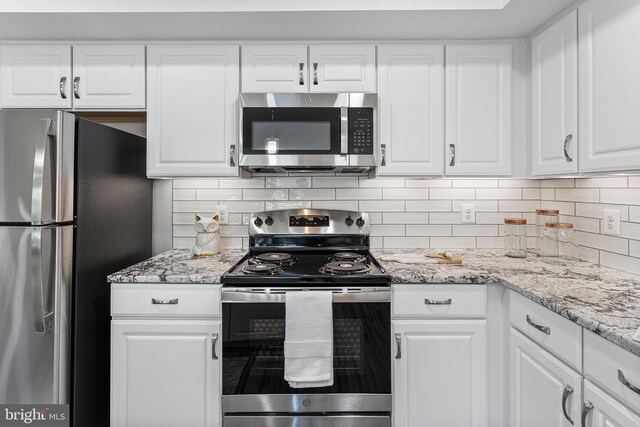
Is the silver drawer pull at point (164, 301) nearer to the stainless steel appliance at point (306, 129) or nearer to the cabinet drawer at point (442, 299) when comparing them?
the stainless steel appliance at point (306, 129)

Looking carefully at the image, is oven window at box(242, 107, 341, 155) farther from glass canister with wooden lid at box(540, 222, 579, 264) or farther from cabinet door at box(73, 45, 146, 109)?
glass canister with wooden lid at box(540, 222, 579, 264)

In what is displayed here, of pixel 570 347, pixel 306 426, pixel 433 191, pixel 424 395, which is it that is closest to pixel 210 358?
pixel 306 426

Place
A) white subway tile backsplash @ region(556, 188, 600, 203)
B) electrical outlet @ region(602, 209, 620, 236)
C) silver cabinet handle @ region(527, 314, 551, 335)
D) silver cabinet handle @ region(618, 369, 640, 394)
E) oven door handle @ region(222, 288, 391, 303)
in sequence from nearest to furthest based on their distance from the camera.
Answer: silver cabinet handle @ region(618, 369, 640, 394)
silver cabinet handle @ region(527, 314, 551, 335)
oven door handle @ region(222, 288, 391, 303)
electrical outlet @ region(602, 209, 620, 236)
white subway tile backsplash @ region(556, 188, 600, 203)

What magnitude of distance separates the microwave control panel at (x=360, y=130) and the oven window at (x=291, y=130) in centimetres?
7

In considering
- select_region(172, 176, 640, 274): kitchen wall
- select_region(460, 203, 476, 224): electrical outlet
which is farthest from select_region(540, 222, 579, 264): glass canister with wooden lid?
select_region(460, 203, 476, 224): electrical outlet

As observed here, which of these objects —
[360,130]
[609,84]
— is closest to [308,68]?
[360,130]

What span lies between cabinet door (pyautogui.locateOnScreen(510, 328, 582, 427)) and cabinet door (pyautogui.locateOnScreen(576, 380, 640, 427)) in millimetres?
39

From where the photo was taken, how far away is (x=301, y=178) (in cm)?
228

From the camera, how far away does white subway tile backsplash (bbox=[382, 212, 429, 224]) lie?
2.29 m

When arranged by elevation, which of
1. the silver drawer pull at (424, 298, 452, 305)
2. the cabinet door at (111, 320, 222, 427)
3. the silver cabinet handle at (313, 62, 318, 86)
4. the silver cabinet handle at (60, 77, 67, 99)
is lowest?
the cabinet door at (111, 320, 222, 427)

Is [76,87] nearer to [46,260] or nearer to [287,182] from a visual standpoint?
[46,260]

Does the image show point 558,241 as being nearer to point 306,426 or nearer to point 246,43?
point 306,426

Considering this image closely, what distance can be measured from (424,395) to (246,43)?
2.06 meters

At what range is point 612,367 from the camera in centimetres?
98
